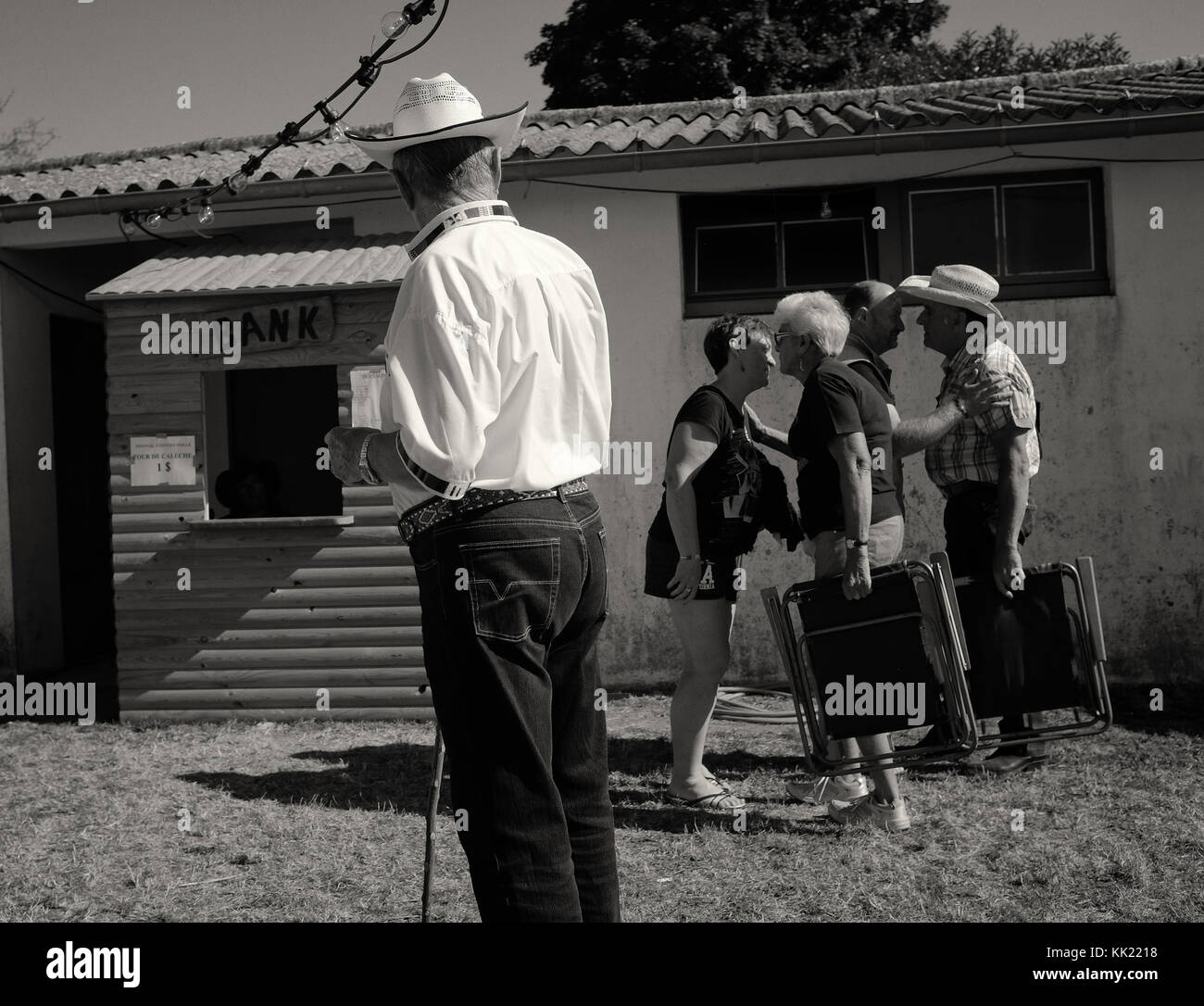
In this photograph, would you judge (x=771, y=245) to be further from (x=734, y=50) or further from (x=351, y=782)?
(x=734, y=50)

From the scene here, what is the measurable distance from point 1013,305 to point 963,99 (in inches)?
62.2

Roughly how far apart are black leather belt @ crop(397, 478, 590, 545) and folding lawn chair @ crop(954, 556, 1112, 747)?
9.21 feet

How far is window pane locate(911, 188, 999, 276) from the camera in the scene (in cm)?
794

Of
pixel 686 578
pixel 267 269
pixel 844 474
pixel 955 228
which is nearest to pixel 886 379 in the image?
pixel 844 474

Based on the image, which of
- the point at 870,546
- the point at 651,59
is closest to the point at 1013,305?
the point at 870,546

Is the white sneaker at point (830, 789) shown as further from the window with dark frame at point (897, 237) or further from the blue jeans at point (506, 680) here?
the window with dark frame at point (897, 237)

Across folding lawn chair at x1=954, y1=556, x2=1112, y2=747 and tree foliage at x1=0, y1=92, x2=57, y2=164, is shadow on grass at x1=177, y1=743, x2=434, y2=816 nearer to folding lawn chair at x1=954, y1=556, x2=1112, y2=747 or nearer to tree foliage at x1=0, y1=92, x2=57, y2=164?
folding lawn chair at x1=954, y1=556, x2=1112, y2=747

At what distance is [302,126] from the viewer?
22.2ft

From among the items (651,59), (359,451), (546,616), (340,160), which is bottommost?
(546,616)

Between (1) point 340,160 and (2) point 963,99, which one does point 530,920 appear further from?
(2) point 963,99

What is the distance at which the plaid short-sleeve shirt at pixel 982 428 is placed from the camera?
4.96 metres

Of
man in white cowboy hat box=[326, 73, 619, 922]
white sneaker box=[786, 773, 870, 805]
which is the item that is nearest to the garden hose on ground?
white sneaker box=[786, 773, 870, 805]

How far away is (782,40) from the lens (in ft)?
82.6
